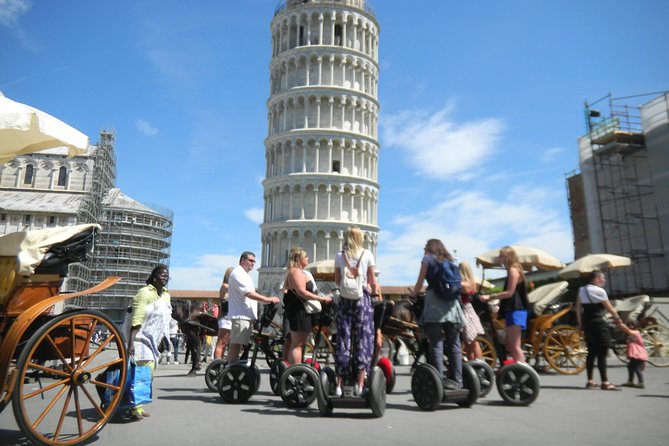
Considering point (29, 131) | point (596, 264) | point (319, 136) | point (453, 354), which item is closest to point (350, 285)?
point (453, 354)

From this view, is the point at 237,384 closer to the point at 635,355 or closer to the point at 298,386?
the point at 298,386

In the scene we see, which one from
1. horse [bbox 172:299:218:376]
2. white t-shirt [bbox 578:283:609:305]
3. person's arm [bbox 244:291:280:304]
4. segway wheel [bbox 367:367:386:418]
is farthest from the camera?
horse [bbox 172:299:218:376]

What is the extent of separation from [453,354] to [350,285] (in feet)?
5.31

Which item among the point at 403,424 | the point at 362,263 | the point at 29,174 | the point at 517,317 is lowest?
the point at 403,424

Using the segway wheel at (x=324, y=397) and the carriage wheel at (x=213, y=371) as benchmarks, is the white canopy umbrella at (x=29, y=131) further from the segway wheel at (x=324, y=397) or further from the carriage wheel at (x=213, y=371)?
the segway wheel at (x=324, y=397)

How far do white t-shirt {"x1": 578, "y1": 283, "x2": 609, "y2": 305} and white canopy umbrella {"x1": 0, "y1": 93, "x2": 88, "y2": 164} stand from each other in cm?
783

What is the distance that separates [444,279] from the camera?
228 inches

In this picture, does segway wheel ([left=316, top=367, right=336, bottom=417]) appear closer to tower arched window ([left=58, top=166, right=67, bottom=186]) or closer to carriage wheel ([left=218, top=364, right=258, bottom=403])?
carriage wheel ([left=218, top=364, right=258, bottom=403])

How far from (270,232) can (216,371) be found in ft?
132

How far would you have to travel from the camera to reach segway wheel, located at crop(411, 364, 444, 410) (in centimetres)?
553

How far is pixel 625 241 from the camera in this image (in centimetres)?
3200

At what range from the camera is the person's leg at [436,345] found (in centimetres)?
572

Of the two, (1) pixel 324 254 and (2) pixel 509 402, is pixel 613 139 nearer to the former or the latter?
(1) pixel 324 254

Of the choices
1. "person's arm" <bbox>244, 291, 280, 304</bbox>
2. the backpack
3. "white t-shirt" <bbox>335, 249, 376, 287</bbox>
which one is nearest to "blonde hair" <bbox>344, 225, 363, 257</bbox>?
"white t-shirt" <bbox>335, 249, 376, 287</bbox>
